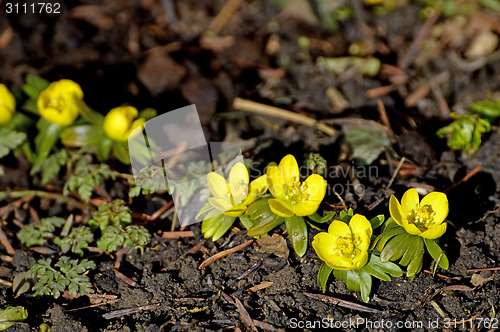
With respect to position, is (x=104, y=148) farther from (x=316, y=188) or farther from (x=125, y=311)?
(x=316, y=188)

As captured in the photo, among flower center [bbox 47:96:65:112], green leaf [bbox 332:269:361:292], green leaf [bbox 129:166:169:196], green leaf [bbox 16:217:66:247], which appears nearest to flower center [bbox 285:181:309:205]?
green leaf [bbox 332:269:361:292]

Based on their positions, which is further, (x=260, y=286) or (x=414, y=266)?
(x=260, y=286)

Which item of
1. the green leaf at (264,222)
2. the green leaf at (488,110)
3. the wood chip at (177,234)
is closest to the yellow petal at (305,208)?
the green leaf at (264,222)

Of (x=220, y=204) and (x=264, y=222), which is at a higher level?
(x=220, y=204)

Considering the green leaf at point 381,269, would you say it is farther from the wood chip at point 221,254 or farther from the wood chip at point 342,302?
the wood chip at point 221,254

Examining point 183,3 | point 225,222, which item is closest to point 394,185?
point 225,222

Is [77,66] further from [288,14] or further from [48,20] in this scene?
[288,14]

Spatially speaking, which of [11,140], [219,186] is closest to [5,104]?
[11,140]
